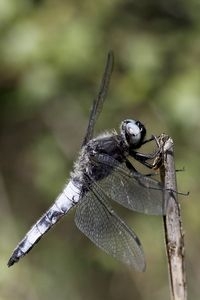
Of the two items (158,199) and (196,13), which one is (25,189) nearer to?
(196,13)

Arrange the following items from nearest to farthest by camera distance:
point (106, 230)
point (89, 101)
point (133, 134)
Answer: point (106, 230) < point (133, 134) < point (89, 101)

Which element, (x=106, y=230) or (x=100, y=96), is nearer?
(x=106, y=230)

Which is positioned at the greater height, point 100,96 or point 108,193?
point 100,96

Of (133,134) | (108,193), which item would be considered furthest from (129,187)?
(133,134)

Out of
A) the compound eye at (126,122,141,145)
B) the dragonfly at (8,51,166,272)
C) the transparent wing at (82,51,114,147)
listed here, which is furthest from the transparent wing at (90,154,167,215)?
the transparent wing at (82,51,114,147)

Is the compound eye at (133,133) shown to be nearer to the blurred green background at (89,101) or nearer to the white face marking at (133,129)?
the white face marking at (133,129)

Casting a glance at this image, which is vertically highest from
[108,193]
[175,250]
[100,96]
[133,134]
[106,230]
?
[100,96]

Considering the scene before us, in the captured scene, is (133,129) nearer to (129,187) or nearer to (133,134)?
(133,134)

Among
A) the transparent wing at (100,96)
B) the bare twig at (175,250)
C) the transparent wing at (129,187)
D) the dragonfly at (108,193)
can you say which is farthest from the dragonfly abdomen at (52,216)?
the bare twig at (175,250)
